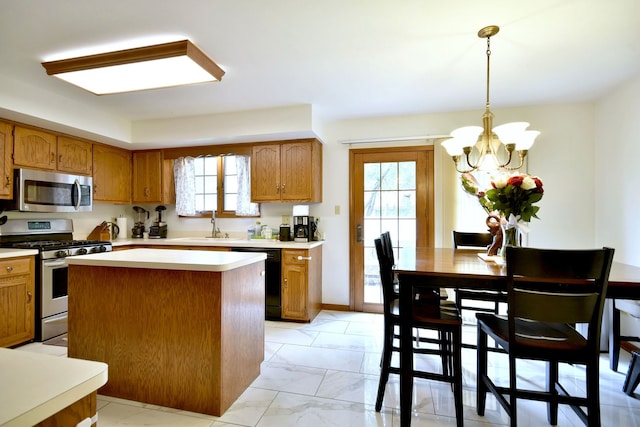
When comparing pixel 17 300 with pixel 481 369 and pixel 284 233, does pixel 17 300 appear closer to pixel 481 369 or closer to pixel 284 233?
pixel 284 233

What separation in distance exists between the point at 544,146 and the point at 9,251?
17.6ft

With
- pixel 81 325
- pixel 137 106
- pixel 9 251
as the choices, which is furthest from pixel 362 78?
pixel 9 251

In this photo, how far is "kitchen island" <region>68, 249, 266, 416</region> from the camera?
1784 millimetres

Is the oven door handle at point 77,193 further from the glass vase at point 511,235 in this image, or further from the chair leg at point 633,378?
the chair leg at point 633,378

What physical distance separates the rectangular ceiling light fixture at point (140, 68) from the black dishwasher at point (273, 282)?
6.06 ft

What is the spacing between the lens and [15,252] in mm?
2666

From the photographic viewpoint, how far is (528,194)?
71.7 inches

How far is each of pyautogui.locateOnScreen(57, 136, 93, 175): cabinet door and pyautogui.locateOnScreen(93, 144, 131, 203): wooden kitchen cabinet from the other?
87 millimetres

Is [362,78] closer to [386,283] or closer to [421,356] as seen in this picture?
[386,283]

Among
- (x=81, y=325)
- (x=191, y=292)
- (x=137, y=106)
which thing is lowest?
(x=81, y=325)

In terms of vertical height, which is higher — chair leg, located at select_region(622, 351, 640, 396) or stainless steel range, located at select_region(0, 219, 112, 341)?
stainless steel range, located at select_region(0, 219, 112, 341)

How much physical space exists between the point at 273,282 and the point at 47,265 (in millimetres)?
2156

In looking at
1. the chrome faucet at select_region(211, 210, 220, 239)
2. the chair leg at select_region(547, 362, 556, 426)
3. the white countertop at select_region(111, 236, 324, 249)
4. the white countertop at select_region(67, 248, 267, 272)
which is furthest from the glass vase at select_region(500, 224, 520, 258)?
the chrome faucet at select_region(211, 210, 220, 239)

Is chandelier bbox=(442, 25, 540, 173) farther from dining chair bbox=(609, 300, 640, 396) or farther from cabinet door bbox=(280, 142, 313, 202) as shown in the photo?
cabinet door bbox=(280, 142, 313, 202)
